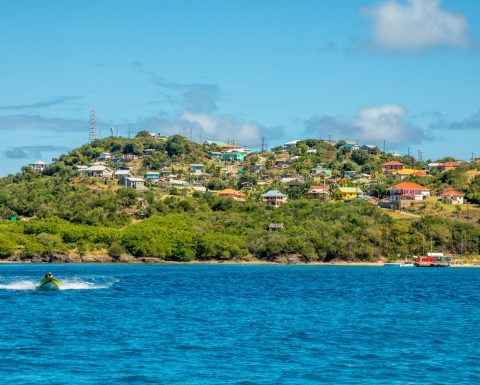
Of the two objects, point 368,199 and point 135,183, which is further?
point 135,183

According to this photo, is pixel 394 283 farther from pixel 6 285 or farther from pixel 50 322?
pixel 50 322

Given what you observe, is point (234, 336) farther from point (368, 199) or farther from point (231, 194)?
point (368, 199)

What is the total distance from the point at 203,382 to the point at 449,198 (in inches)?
5960

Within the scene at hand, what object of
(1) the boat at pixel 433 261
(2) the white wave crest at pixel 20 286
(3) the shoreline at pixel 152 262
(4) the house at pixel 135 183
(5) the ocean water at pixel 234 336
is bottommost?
(5) the ocean water at pixel 234 336

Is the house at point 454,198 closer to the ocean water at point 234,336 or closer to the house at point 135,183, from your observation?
the house at point 135,183

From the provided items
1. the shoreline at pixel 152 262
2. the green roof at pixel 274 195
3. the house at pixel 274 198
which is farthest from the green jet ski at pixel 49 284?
the green roof at pixel 274 195

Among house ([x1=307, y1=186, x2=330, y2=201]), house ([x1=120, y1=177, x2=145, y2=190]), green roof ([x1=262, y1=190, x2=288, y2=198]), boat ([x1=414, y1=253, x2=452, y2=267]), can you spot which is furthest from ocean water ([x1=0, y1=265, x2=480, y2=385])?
house ([x1=120, y1=177, x2=145, y2=190])

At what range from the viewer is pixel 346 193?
634ft

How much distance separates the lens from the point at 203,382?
3334 cm

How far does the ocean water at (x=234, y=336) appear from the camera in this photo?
35.3m

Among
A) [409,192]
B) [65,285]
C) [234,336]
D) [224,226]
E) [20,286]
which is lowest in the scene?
[234,336]

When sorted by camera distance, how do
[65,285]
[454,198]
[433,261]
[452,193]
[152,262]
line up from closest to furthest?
[65,285] → [152,262] → [433,261] → [454,198] → [452,193]

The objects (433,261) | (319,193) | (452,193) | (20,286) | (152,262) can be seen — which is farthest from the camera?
(319,193)

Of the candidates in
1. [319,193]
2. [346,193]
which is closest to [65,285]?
[319,193]
